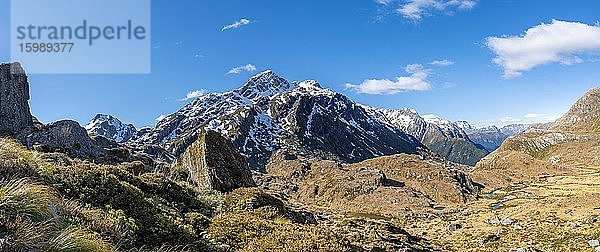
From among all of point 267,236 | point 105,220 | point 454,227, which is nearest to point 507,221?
point 454,227

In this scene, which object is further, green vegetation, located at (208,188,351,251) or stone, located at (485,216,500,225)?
stone, located at (485,216,500,225)

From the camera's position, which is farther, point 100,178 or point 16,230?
point 100,178

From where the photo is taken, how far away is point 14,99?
6038 cm

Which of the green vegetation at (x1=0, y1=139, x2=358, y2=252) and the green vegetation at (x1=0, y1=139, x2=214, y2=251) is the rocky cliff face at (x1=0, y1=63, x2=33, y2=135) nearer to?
the green vegetation at (x1=0, y1=139, x2=358, y2=252)

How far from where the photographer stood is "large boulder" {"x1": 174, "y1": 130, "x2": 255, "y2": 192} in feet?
84.8

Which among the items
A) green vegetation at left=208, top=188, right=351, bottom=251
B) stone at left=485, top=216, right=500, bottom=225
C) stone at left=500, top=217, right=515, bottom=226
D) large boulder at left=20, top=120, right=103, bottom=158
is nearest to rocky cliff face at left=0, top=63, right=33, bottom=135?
large boulder at left=20, top=120, right=103, bottom=158

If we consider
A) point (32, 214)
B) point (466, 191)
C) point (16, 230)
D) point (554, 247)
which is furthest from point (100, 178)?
point (466, 191)

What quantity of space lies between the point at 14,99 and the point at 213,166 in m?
51.3

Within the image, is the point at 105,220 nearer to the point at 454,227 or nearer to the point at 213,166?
the point at 213,166

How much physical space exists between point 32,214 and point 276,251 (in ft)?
21.0

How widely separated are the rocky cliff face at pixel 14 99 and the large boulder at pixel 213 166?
30415 millimetres

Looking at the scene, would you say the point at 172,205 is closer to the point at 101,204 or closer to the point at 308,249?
the point at 101,204

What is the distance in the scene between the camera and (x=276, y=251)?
38.4 ft

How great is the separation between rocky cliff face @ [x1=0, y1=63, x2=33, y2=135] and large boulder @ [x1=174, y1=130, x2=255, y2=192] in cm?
3041
